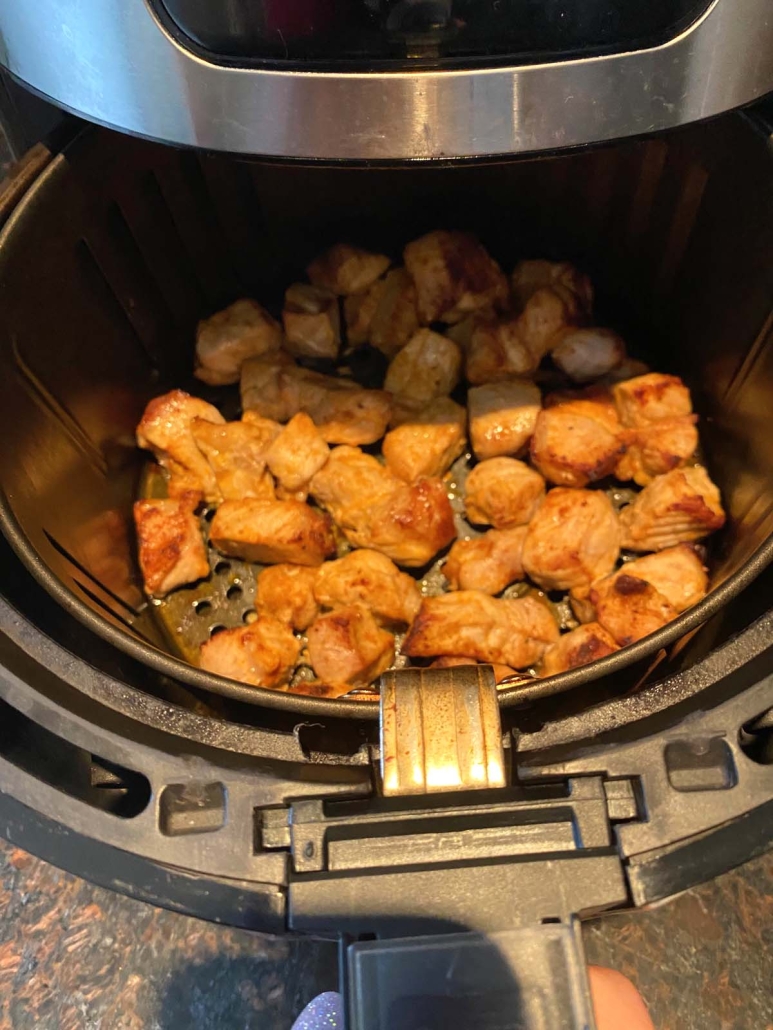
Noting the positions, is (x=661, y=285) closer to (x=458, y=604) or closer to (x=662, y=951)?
(x=458, y=604)

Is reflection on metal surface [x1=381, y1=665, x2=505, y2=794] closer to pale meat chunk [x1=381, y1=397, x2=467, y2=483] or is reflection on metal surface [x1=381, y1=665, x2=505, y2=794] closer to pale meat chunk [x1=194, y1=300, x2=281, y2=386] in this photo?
pale meat chunk [x1=381, y1=397, x2=467, y2=483]

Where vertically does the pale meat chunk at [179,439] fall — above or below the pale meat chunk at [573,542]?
above

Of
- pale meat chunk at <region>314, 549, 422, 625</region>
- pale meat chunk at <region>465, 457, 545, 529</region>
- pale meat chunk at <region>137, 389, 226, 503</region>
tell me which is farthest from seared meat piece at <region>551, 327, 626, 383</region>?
pale meat chunk at <region>137, 389, 226, 503</region>

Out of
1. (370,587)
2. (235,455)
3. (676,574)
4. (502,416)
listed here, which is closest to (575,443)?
(502,416)

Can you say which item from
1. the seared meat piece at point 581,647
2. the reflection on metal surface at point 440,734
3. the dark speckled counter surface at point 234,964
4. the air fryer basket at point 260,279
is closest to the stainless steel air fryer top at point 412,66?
the air fryer basket at point 260,279

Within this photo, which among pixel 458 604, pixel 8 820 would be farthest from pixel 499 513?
pixel 8 820

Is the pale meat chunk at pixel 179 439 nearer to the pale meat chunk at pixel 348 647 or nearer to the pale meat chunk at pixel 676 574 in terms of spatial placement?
the pale meat chunk at pixel 348 647
